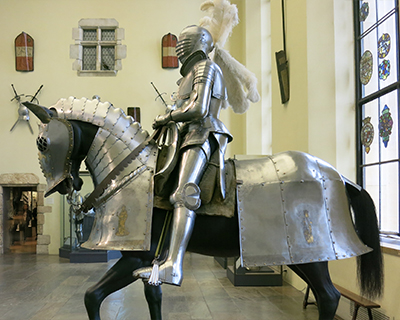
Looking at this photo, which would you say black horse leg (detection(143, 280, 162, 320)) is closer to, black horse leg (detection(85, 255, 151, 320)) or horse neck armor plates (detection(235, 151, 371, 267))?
black horse leg (detection(85, 255, 151, 320))

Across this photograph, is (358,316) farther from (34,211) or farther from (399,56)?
(34,211)

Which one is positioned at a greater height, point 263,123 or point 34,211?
point 263,123

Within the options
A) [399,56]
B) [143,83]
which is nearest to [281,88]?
[399,56]

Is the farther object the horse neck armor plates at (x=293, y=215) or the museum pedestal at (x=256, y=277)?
the museum pedestal at (x=256, y=277)

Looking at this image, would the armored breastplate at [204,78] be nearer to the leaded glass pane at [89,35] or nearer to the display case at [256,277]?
the display case at [256,277]

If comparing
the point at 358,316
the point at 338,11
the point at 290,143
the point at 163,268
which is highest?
the point at 338,11

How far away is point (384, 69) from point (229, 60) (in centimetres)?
179

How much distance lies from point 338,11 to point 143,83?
19.8ft

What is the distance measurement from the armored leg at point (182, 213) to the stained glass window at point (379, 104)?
221 centimetres

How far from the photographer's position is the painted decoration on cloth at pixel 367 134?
4129 mm

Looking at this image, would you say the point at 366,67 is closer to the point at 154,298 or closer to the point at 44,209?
the point at 154,298

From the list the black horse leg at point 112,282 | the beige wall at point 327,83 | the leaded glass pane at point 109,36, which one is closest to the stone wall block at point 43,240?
the leaded glass pane at point 109,36

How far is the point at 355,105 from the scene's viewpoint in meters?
4.43

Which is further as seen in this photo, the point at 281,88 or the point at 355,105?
the point at 281,88
